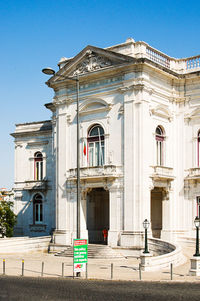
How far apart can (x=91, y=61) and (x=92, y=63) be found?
238 mm

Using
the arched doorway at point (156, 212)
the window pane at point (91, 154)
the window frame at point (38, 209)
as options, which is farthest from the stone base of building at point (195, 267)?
the window frame at point (38, 209)

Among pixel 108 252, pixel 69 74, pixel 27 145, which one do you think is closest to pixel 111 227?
pixel 108 252

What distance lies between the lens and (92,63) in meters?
36.1

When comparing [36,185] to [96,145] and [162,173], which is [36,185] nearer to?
[96,145]

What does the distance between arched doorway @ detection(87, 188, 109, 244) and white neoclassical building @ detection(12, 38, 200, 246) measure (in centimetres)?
9

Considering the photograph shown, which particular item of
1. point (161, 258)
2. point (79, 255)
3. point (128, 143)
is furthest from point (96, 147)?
point (79, 255)

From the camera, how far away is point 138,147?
108 feet

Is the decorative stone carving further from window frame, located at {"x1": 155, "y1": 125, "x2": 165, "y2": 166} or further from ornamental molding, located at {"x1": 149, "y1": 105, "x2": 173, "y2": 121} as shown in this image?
window frame, located at {"x1": 155, "y1": 125, "x2": 165, "y2": 166}

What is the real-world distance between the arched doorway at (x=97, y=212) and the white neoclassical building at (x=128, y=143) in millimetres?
86

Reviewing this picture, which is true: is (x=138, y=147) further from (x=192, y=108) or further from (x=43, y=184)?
(x=43, y=184)

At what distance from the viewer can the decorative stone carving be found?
35.3 metres

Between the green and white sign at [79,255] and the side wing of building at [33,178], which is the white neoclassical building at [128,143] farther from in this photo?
the green and white sign at [79,255]

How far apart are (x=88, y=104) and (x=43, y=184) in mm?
12691

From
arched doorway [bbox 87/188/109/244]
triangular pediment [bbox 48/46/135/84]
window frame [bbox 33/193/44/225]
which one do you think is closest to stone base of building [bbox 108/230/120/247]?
arched doorway [bbox 87/188/109/244]
